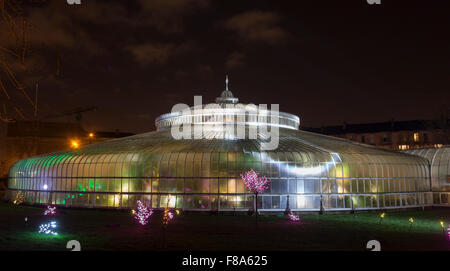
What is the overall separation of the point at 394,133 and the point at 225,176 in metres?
83.7

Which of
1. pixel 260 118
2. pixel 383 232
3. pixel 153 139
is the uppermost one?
pixel 260 118

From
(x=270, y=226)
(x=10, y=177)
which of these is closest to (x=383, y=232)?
(x=270, y=226)

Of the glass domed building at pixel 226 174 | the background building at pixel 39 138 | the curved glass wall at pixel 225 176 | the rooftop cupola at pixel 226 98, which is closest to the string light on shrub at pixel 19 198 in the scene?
the glass domed building at pixel 226 174

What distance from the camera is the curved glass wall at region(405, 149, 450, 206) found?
42972 millimetres

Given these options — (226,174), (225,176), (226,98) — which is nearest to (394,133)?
(226,98)

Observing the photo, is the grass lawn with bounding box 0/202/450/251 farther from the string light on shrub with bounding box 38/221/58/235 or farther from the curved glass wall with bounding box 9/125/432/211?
the curved glass wall with bounding box 9/125/432/211

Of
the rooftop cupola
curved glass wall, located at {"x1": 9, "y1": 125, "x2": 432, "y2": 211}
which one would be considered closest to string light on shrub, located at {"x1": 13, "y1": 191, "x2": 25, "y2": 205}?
curved glass wall, located at {"x1": 9, "y1": 125, "x2": 432, "y2": 211}

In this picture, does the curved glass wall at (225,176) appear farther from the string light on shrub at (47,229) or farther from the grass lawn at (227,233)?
the string light on shrub at (47,229)

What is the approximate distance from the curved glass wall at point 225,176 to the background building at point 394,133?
63.7 metres

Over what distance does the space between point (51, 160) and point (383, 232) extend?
32.0 metres

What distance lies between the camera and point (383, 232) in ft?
77.4

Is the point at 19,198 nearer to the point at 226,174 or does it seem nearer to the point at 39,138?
the point at 226,174

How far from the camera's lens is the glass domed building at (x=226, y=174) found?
33.2 m
